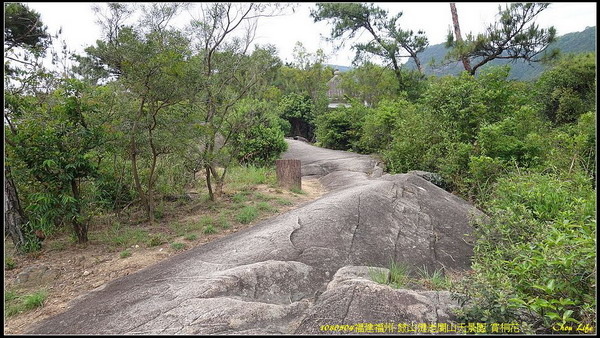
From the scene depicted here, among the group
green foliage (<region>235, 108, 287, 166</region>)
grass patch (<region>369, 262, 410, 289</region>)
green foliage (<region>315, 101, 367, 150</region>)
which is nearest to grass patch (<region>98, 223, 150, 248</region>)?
grass patch (<region>369, 262, 410, 289</region>)

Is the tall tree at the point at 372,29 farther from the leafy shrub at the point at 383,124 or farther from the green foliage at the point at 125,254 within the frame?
the green foliage at the point at 125,254

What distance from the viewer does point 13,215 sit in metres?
4.93

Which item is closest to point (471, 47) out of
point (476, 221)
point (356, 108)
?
point (356, 108)

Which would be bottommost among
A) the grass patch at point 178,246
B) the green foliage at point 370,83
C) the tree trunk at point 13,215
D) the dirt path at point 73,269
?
the grass patch at point 178,246

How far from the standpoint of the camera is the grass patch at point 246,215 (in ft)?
20.0

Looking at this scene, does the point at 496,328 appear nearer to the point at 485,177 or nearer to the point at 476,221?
the point at 476,221

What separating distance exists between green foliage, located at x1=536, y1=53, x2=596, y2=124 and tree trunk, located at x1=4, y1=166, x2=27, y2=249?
14.3 m

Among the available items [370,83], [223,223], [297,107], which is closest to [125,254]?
[223,223]

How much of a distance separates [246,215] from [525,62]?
13050mm

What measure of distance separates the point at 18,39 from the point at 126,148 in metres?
3.28

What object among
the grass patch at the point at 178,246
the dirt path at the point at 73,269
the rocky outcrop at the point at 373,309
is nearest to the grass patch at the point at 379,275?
the rocky outcrop at the point at 373,309

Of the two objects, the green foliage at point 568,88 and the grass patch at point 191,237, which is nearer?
the grass patch at point 191,237

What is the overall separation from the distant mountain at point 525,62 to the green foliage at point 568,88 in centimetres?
56

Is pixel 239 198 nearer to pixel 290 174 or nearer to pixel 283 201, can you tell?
pixel 283 201
